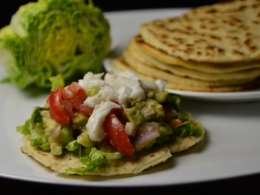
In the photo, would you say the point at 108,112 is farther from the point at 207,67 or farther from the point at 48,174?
the point at 207,67

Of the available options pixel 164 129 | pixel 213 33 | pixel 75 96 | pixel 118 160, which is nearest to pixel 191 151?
pixel 164 129

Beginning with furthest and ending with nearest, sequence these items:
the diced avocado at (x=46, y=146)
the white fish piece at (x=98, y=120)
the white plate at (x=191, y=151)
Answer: the diced avocado at (x=46, y=146)
the white fish piece at (x=98, y=120)
the white plate at (x=191, y=151)

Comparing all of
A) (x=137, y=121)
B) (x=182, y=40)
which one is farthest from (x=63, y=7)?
Answer: (x=137, y=121)

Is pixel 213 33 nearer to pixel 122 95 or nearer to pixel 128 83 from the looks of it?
pixel 128 83

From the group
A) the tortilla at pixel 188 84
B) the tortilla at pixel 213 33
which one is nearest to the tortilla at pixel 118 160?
the tortilla at pixel 188 84

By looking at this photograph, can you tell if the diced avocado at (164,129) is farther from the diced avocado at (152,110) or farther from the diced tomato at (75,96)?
the diced tomato at (75,96)

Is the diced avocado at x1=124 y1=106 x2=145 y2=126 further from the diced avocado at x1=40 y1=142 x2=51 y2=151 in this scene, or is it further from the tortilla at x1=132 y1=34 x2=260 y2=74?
the tortilla at x1=132 y1=34 x2=260 y2=74
